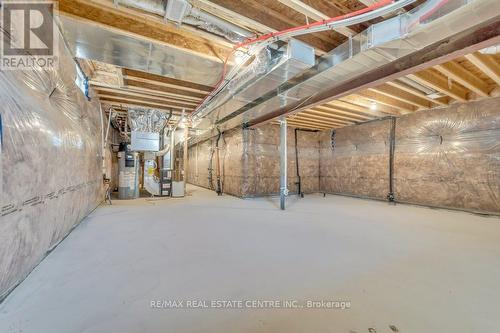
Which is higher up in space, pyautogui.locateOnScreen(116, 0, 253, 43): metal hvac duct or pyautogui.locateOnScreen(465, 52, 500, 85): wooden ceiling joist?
pyautogui.locateOnScreen(465, 52, 500, 85): wooden ceiling joist

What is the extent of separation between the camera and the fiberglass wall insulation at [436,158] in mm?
3461

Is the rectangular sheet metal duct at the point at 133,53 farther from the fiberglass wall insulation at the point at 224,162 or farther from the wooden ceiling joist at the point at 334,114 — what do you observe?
the fiberglass wall insulation at the point at 224,162

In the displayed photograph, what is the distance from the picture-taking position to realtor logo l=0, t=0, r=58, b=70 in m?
1.28

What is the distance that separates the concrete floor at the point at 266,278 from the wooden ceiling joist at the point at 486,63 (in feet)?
6.64

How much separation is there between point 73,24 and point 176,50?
0.81 m

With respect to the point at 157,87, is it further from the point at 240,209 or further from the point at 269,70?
the point at 240,209

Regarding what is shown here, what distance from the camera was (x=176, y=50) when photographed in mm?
2045

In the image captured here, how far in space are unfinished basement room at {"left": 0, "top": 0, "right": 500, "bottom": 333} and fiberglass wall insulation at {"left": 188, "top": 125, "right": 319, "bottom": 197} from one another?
1549mm

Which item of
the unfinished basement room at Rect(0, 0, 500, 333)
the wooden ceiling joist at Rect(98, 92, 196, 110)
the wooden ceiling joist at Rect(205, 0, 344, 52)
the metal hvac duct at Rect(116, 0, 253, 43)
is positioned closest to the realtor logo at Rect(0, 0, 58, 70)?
the unfinished basement room at Rect(0, 0, 500, 333)

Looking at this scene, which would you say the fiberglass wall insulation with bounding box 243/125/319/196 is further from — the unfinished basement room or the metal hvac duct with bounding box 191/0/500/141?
the metal hvac duct with bounding box 191/0/500/141

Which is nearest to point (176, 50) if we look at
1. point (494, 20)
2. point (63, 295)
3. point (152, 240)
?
point (152, 240)

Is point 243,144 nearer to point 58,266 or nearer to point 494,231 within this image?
point 58,266

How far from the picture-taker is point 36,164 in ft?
5.05

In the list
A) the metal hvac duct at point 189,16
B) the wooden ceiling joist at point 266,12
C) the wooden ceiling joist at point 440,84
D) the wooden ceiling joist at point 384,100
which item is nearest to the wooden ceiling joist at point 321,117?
the wooden ceiling joist at point 384,100
